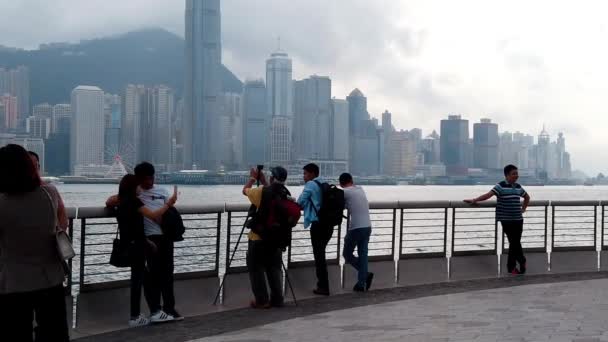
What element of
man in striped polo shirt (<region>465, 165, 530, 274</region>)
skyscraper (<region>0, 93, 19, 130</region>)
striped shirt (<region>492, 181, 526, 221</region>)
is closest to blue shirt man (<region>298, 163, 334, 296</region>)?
man in striped polo shirt (<region>465, 165, 530, 274</region>)

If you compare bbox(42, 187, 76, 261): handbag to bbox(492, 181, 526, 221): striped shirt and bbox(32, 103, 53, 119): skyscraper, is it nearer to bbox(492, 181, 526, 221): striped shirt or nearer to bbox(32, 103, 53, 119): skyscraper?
bbox(492, 181, 526, 221): striped shirt

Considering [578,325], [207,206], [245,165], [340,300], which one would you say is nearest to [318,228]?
Answer: [340,300]

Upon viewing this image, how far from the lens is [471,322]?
26.8 feet

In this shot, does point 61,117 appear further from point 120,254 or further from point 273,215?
point 120,254

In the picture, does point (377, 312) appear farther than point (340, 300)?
No

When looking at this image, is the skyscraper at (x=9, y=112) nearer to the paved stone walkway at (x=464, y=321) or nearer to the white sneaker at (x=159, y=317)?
the white sneaker at (x=159, y=317)

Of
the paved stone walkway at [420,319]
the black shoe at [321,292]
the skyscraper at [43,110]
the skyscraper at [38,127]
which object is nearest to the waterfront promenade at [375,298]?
the paved stone walkway at [420,319]

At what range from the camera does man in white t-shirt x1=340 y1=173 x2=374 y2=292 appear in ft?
36.6

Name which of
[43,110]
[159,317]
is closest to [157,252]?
[159,317]

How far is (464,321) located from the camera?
826 cm

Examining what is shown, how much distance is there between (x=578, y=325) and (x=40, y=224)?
17.5ft

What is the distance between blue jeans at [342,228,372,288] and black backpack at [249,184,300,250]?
1.62 m

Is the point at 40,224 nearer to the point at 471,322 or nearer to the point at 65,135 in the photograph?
the point at 471,322

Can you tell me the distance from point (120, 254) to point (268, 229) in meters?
2.06
